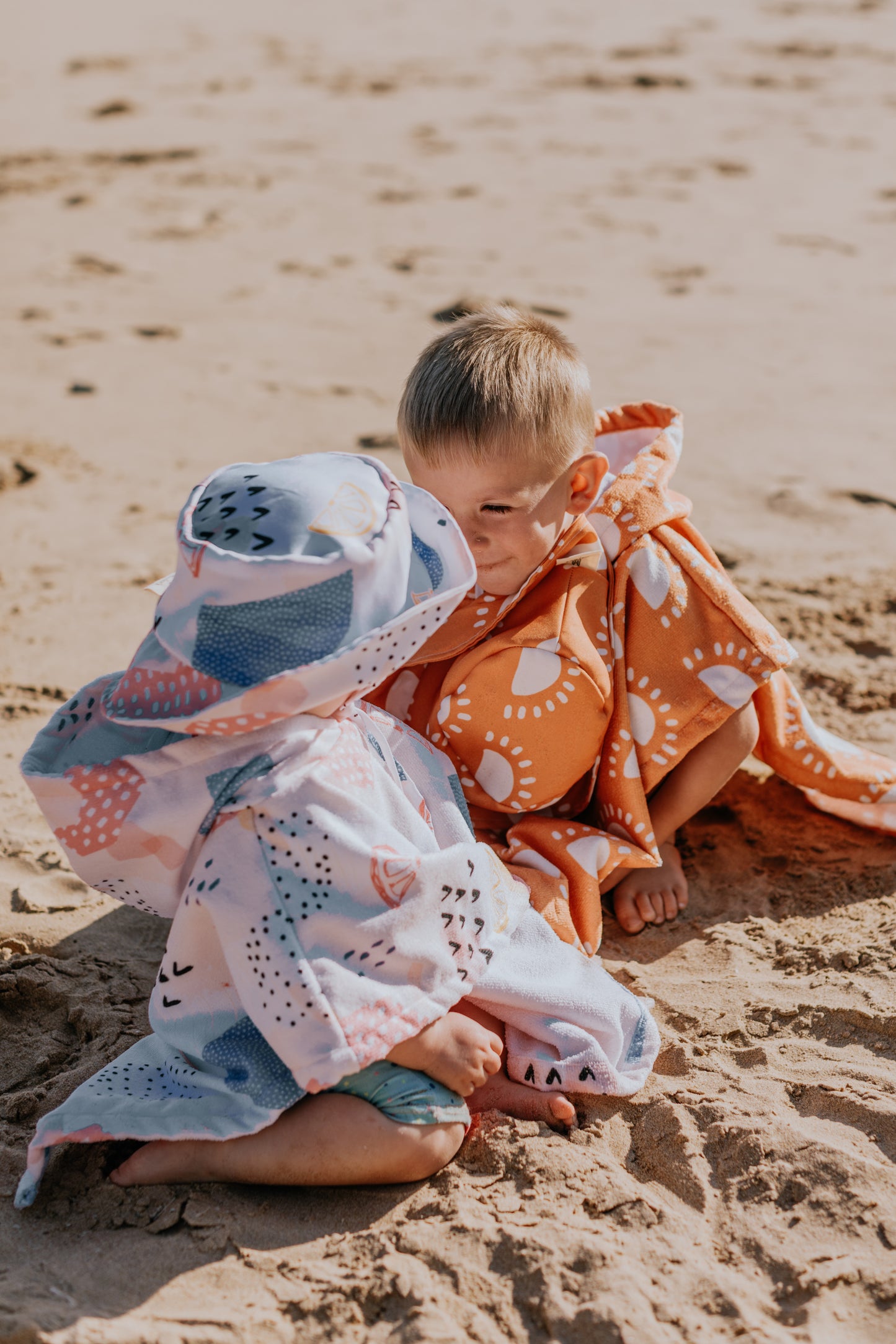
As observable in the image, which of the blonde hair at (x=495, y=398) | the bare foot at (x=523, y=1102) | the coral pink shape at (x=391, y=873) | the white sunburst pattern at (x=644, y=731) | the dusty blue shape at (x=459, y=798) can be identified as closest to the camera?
the coral pink shape at (x=391, y=873)

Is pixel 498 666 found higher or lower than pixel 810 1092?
higher

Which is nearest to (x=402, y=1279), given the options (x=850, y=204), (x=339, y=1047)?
(x=339, y=1047)

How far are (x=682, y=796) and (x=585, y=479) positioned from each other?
65cm

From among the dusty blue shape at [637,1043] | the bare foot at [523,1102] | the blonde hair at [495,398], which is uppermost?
the blonde hair at [495,398]

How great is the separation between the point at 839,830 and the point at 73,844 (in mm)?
1627

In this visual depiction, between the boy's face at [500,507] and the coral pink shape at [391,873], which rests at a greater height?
the boy's face at [500,507]

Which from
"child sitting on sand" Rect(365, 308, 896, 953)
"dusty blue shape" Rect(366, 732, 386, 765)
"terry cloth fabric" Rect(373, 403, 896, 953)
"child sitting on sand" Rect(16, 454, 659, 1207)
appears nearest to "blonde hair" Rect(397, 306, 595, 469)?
"child sitting on sand" Rect(365, 308, 896, 953)

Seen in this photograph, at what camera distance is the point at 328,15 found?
10.5 metres

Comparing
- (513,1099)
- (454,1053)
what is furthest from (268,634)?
(513,1099)

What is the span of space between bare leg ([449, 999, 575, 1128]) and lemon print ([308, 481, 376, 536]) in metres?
0.77

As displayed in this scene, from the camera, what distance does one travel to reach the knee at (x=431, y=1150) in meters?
1.76

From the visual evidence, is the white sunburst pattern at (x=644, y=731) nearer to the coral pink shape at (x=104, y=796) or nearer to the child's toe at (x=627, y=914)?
the child's toe at (x=627, y=914)

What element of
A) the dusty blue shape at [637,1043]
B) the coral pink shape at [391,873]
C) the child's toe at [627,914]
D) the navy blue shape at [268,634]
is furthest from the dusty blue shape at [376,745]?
the child's toe at [627,914]

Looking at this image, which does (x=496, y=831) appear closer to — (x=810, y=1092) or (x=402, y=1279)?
(x=810, y=1092)
